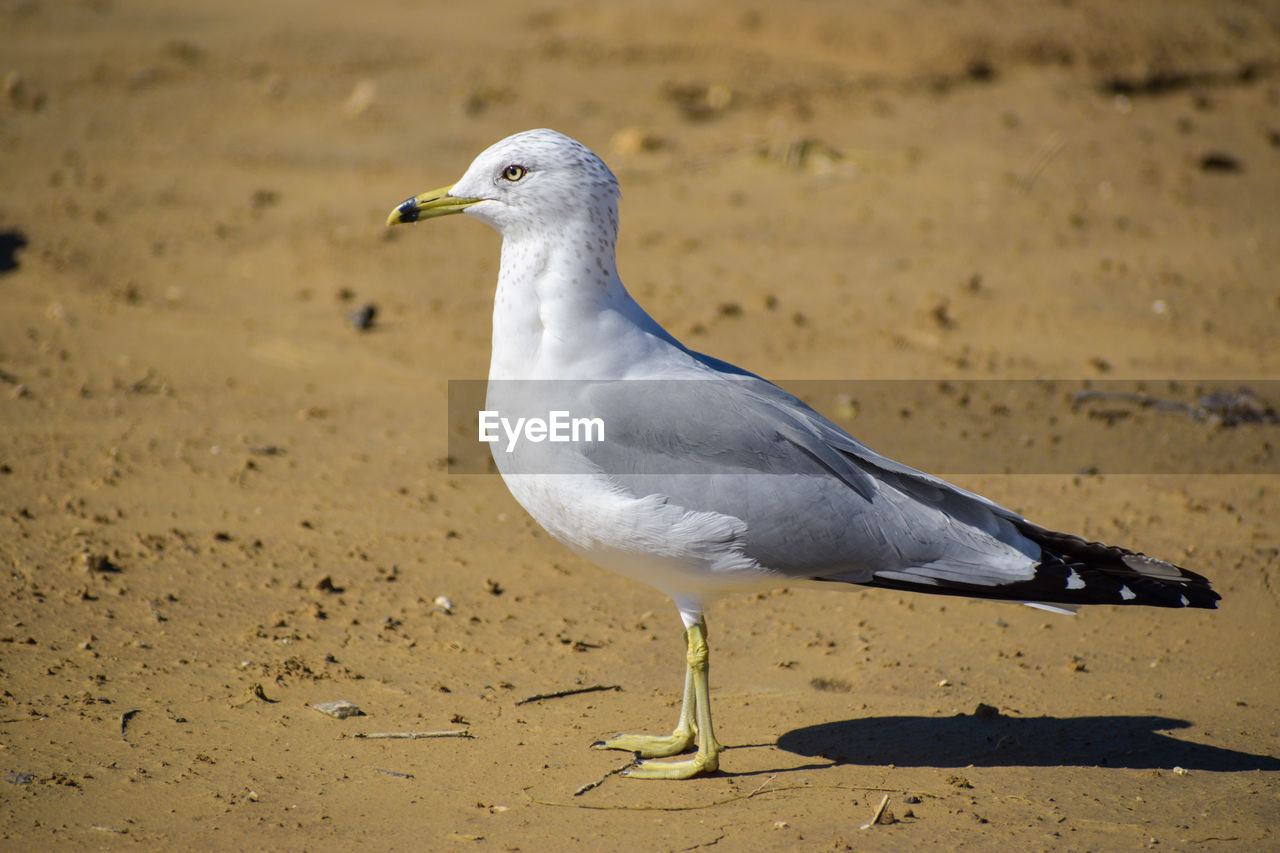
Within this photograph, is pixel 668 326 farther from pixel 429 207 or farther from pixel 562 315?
pixel 562 315

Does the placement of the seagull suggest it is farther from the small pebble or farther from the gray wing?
the small pebble

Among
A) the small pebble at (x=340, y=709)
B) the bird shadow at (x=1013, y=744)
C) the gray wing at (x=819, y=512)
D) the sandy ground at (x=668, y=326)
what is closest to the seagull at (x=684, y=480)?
the gray wing at (x=819, y=512)

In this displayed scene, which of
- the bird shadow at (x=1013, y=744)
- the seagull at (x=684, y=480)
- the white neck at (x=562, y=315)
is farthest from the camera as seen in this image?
the bird shadow at (x=1013, y=744)

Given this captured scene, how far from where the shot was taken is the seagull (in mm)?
3617

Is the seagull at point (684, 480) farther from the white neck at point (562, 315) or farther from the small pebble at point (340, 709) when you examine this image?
the small pebble at point (340, 709)

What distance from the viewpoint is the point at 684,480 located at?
11.9ft

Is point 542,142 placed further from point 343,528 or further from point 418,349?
point 418,349

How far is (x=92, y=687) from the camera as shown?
400 cm

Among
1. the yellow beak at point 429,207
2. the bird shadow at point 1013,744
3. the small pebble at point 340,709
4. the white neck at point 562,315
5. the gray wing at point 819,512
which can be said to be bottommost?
the bird shadow at point 1013,744

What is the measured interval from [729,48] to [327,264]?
5.62 m

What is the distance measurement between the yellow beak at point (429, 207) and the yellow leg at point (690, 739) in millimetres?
1594

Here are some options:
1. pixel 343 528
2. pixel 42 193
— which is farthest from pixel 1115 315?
pixel 42 193

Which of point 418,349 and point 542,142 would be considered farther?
point 418,349

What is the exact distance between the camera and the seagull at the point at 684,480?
11.9 ft
